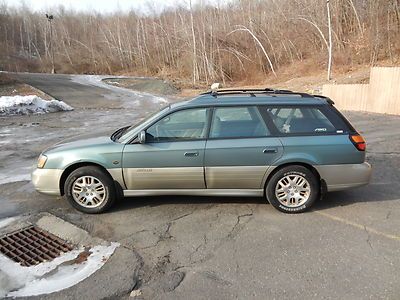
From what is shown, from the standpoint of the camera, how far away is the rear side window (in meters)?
4.45

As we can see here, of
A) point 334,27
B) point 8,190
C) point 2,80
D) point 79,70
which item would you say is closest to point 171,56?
point 79,70

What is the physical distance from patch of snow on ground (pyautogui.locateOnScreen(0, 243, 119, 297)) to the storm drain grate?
96 mm

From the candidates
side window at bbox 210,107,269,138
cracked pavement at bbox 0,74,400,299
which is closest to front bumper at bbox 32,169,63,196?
cracked pavement at bbox 0,74,400,299

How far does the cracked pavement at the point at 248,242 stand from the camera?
301cm

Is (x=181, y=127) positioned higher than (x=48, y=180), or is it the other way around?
(x=181, y=127)

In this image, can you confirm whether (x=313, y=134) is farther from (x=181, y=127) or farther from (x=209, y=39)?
Result: (x=209, y=39)

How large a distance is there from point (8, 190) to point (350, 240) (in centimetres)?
525

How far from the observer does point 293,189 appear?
443 centimetres

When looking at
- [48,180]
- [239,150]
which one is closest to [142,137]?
[239,150]

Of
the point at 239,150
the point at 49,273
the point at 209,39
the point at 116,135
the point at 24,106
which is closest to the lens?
the point at 49,273

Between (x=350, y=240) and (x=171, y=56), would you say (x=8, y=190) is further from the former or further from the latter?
(x=171, y=56)

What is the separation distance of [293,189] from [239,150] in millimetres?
875

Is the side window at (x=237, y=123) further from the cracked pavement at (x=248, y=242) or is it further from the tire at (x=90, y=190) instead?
the tire at (x=90, y=190)

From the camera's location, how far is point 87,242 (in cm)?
386
